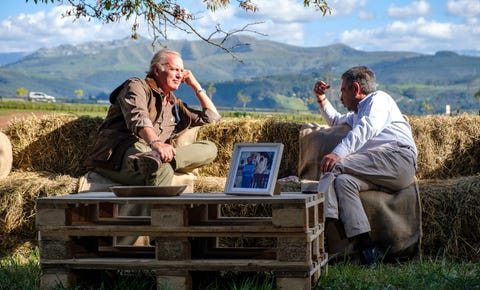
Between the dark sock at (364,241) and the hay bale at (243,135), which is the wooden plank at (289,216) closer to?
the dark sock at (364,241)

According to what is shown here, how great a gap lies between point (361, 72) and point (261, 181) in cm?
227

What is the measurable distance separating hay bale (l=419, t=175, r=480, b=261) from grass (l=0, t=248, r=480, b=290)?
106 centimetres

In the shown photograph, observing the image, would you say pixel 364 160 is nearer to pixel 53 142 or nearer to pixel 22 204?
pixel 22 204

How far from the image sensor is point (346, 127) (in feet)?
23.1

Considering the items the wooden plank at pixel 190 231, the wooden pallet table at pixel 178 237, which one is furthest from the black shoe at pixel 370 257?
the wooden plank at pixel 190 231

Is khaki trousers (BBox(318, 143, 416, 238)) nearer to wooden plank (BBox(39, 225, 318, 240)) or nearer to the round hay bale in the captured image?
wooden plank (BBox(39, 225, 318, 240))

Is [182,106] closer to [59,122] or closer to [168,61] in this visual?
[168,61]

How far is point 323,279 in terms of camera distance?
4.77 metres

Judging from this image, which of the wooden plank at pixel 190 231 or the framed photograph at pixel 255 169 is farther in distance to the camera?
the framed photograph at pixel 255 169

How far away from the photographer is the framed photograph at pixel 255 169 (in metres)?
4.35

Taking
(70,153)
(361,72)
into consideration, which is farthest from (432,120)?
(70,153)

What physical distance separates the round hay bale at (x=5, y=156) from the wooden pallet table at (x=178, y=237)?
112 inches

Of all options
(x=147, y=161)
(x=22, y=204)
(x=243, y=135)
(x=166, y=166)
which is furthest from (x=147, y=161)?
(x=243, y=135)

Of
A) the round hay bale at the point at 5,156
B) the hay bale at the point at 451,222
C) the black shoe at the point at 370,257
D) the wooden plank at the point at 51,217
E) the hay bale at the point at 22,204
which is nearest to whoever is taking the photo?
the wooden plank at the point at 51,217
